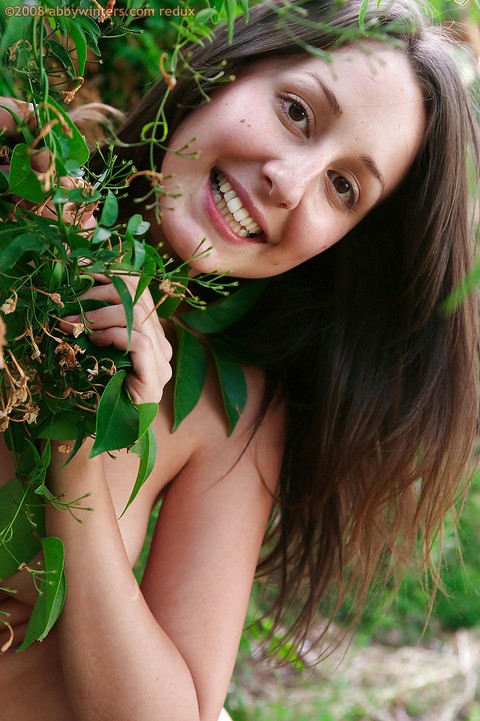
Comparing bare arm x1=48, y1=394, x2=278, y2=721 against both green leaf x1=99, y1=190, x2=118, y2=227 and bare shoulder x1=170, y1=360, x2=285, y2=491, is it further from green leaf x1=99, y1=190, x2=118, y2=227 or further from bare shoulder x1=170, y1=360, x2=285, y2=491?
green leaf x1=99, y1=190, x2=118, y2=227

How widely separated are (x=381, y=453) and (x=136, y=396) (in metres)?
0.68

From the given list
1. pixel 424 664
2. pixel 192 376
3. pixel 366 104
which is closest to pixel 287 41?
pixel 366 104

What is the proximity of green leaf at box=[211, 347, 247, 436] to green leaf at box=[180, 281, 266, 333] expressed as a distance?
0.17 feet

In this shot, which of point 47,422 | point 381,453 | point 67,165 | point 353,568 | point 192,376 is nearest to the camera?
point 67,165

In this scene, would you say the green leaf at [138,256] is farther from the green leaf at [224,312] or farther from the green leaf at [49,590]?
the green leaf at [224,312]

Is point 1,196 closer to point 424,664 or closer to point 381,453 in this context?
point 381,453

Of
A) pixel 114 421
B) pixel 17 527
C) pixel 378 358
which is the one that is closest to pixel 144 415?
pixel 114 421

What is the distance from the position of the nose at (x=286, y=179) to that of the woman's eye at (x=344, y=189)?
0.28ft

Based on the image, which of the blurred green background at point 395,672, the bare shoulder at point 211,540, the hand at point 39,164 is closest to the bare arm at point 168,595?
the bare shoulder at point 211,540

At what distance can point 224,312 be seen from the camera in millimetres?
1328

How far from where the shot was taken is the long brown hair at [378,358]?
4.24 ft

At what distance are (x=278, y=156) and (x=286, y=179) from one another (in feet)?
0.11

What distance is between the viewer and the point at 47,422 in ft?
2.60

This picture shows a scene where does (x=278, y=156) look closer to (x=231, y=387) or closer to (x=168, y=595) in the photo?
(x=231, y=387)
